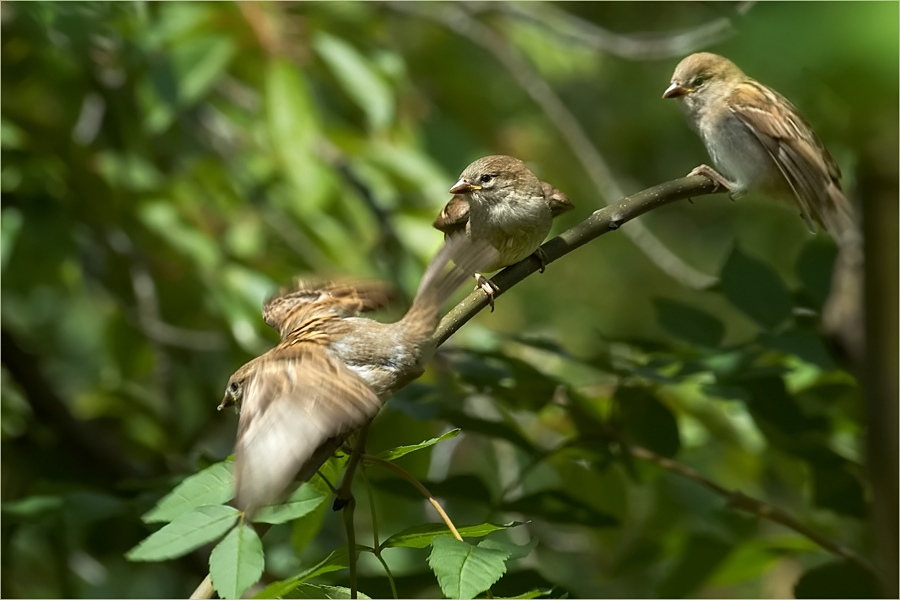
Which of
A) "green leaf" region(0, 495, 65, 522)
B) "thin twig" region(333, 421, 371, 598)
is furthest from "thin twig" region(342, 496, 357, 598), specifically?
"green leaf" region(0, 495, 65, 522)

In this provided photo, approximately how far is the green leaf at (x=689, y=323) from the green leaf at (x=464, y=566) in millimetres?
1145

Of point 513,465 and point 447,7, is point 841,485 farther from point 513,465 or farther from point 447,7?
point 447,7

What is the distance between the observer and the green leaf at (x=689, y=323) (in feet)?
8.05

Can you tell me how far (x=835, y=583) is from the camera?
2350mm

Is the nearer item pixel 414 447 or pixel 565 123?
pixel 414 447

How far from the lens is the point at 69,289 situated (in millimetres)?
3629

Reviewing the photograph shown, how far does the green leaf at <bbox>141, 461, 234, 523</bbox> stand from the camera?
1.52 meters

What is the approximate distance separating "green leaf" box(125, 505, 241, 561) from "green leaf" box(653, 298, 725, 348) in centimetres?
134

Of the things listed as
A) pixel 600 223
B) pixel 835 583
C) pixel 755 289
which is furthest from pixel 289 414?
pixel 835 583

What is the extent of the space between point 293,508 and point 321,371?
259 mm

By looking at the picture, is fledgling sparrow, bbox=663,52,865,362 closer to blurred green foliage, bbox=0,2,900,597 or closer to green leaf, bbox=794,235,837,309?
green leaf, bbox=794,235,837,309

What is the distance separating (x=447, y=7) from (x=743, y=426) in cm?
288

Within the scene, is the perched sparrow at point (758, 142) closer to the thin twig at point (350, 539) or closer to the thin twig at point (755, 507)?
the thin twig at point (755, 507)

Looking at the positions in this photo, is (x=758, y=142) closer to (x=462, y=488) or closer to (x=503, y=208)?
(x=503, y=208)
